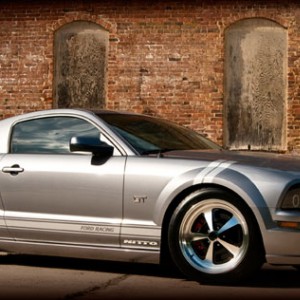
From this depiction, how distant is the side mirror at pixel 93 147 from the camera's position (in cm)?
668

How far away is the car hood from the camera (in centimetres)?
637

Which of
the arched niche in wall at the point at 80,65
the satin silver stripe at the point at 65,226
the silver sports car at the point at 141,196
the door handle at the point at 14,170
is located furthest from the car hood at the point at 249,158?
the arched niche in wall at the point at 80,65

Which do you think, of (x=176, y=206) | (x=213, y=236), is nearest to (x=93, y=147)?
(x=176, y=206)

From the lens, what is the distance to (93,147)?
6.71 m

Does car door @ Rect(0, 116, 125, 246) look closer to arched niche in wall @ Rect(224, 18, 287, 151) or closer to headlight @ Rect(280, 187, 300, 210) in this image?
headlight @ Rect(280, 187, 300, 210)

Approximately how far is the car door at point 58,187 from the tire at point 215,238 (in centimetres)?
56

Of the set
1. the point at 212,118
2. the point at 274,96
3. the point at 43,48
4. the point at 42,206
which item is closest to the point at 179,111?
the point at 212,118

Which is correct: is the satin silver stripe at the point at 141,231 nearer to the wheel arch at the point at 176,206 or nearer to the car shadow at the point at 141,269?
the wheel arch at the point at 176,206

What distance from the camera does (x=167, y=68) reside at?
50.3 ft

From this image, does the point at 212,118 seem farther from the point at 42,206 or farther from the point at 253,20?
the point at 42,206

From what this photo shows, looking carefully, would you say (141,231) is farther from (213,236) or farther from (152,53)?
(152,53)

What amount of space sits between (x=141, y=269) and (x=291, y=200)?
1.81m

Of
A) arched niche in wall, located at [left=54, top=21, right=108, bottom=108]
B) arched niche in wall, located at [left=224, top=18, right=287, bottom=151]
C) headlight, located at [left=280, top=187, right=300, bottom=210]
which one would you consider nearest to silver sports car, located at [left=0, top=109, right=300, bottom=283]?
headlight, located at [left=280, top=187, right=300, bottom=210]

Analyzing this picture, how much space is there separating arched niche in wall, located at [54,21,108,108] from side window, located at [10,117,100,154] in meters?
8.40
